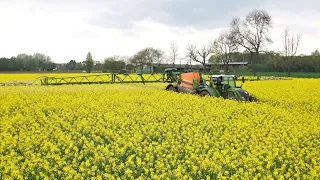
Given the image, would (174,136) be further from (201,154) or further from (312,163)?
(312,163)

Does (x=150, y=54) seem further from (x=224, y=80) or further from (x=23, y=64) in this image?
(x=224, y=80)

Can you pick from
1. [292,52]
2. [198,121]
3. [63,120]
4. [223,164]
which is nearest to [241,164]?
[223,164]

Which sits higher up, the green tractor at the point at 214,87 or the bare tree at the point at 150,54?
the bare tree at the point at 150,54

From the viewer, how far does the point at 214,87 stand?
65.8 feet

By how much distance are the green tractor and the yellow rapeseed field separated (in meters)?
3.96

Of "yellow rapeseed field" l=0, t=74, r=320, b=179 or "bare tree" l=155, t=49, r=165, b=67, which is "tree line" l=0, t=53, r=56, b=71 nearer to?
"bare tree" l=155, t=49, r=165, b=67

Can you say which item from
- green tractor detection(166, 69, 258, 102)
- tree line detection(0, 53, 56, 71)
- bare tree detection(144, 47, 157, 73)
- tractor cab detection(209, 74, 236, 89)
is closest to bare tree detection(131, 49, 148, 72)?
bare tree detection(144, 47, 157, 73)

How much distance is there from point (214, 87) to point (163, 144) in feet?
38.8

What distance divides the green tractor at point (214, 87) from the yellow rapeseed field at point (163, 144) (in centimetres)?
396

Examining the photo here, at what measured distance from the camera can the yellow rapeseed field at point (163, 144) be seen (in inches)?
282

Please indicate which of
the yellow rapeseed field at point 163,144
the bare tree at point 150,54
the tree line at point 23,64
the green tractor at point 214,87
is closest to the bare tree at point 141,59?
the bare tree at point 150,54

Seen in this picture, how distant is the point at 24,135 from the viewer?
9.84 m

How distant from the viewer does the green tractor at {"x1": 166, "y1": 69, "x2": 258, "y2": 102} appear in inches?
751

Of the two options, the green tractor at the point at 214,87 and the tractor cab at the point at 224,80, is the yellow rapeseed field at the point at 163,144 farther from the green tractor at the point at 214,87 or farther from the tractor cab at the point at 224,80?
the tractor cab at the point at 224,80
